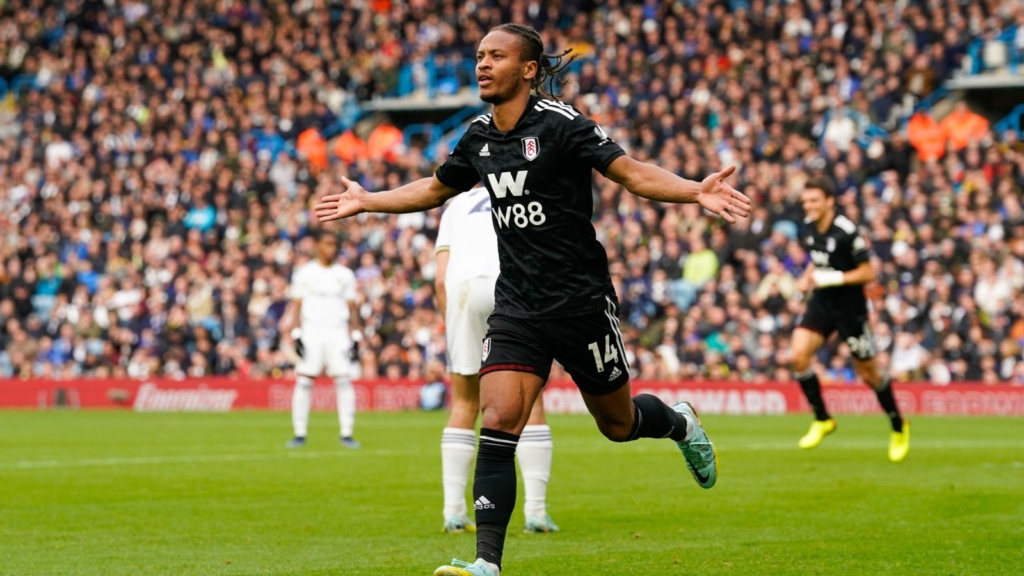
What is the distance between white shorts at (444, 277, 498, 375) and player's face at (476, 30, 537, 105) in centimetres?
229

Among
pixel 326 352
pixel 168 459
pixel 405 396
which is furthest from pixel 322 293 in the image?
pixel 405 396

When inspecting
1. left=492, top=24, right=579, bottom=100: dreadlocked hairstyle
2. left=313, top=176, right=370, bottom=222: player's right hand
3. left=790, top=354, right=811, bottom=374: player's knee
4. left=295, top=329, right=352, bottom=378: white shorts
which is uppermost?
left=492, top=24, right=579, bottom=100: dreadlocked hairstyle

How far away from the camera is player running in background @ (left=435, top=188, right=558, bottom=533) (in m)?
8.92

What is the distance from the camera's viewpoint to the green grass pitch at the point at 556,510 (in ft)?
24.8

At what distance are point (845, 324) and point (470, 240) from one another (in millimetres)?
6195

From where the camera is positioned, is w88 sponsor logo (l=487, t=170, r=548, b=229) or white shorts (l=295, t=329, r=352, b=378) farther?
white shorts (l=295, t=329, r=352, b=378)

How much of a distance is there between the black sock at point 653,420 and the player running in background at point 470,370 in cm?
134

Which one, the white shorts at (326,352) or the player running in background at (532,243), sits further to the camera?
the white shorts at (326,352)

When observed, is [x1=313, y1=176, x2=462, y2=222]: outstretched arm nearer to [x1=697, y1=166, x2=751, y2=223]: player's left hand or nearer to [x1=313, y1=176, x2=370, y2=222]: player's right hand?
[x1=313, y1=176, x2=370, y2=222]: player's right hand

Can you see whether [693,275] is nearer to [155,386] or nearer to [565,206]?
[155,386]

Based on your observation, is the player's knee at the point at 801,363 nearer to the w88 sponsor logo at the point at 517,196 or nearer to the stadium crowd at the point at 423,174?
the w88 sponsor logo at the point at 517,196

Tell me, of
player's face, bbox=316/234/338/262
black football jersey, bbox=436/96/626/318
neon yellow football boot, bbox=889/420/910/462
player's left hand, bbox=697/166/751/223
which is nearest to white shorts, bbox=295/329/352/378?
player's face, bbox=316/234/338/262

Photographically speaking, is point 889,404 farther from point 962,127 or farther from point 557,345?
point 962,127

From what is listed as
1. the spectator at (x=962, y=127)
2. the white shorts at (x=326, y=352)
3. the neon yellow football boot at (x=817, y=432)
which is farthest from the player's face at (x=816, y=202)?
the spectator at (x=962, y=127)
